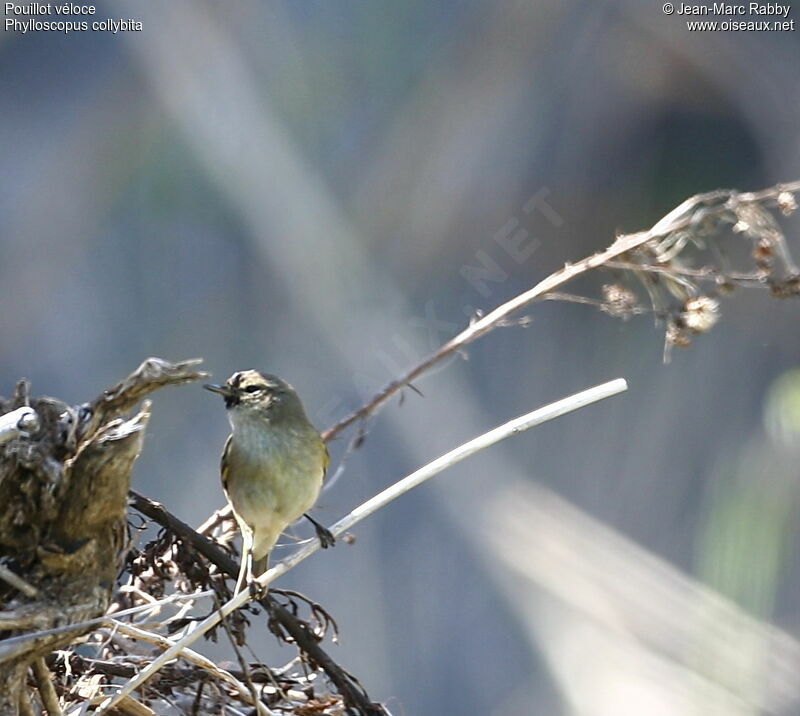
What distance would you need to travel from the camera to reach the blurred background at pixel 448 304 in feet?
17.5

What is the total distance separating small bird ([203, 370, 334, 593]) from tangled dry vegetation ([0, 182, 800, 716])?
0.47ft

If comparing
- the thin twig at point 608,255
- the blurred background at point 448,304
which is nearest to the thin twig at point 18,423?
the thin twig at point 608,255

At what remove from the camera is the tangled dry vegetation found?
138cm

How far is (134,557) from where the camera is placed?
1812 mm

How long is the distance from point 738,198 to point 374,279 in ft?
12.1

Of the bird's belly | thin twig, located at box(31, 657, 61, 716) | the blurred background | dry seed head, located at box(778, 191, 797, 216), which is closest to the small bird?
the bird's belly

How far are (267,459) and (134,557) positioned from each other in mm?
712

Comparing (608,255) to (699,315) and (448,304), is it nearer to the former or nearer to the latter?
(699,315)

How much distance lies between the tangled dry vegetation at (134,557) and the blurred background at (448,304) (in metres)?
3.20

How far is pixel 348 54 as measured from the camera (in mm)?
5598

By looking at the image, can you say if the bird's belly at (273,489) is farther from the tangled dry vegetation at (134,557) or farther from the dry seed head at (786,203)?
the dry seed head at (786,203)

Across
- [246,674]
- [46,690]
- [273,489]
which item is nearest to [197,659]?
[246,674]

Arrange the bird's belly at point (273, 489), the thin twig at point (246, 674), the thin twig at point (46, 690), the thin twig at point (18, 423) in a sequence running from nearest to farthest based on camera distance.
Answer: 1. the thin twig at point (18, 423)
2. the thin twig at point (46, 690)
3. the thin twig at point (246, 674)
4. the bird's belly at point (273, 489)

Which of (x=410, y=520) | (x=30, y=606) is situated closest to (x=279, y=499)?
(x=30, y=606)
